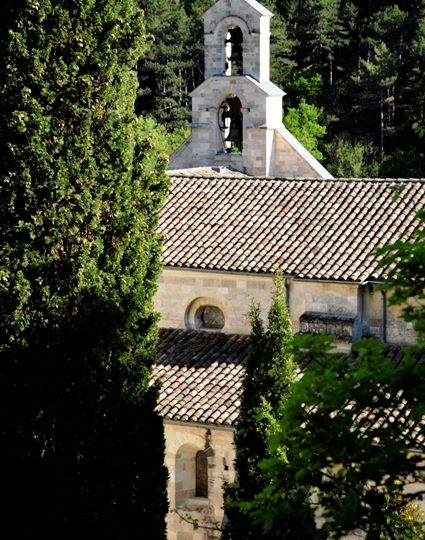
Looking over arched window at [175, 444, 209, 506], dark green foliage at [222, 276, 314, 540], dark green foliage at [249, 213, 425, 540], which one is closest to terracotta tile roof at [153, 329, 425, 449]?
arched window at [175, 444, 209, 506]

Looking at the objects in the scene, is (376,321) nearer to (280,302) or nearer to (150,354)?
(280,302)

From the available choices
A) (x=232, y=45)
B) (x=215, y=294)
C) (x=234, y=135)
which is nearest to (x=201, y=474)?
(x=215, y=294)

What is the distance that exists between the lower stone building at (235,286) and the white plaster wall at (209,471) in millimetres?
21

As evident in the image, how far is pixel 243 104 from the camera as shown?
30094 millimetres

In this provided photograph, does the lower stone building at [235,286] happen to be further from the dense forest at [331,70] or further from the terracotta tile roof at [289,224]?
the dense forest at [331,70]

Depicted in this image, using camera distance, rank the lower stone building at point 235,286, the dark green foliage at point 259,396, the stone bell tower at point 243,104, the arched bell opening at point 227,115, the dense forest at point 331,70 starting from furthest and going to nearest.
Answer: the dense forest at point 331,70, the arched bell opening at point 227,115, the stone bell tower at point 243,104, the lower stone building at point 235,286, the dark green foliage at point 259,396

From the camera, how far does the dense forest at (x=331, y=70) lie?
214ft

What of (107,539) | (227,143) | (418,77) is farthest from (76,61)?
(418,77)

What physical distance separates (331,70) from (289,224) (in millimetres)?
51151

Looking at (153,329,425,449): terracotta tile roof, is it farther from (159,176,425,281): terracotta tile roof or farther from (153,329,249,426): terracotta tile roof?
(159,176,425,281): terracotta tile roof

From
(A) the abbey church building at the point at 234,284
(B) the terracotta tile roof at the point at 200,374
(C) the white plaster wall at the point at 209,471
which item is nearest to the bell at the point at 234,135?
(A) the abbey church building at the point at 234,284

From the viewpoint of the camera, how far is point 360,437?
28.9 feet

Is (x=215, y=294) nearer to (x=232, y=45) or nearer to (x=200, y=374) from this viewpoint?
(x=200, y=374)

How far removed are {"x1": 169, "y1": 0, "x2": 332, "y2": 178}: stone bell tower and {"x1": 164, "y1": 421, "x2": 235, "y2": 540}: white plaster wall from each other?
34.1ft
